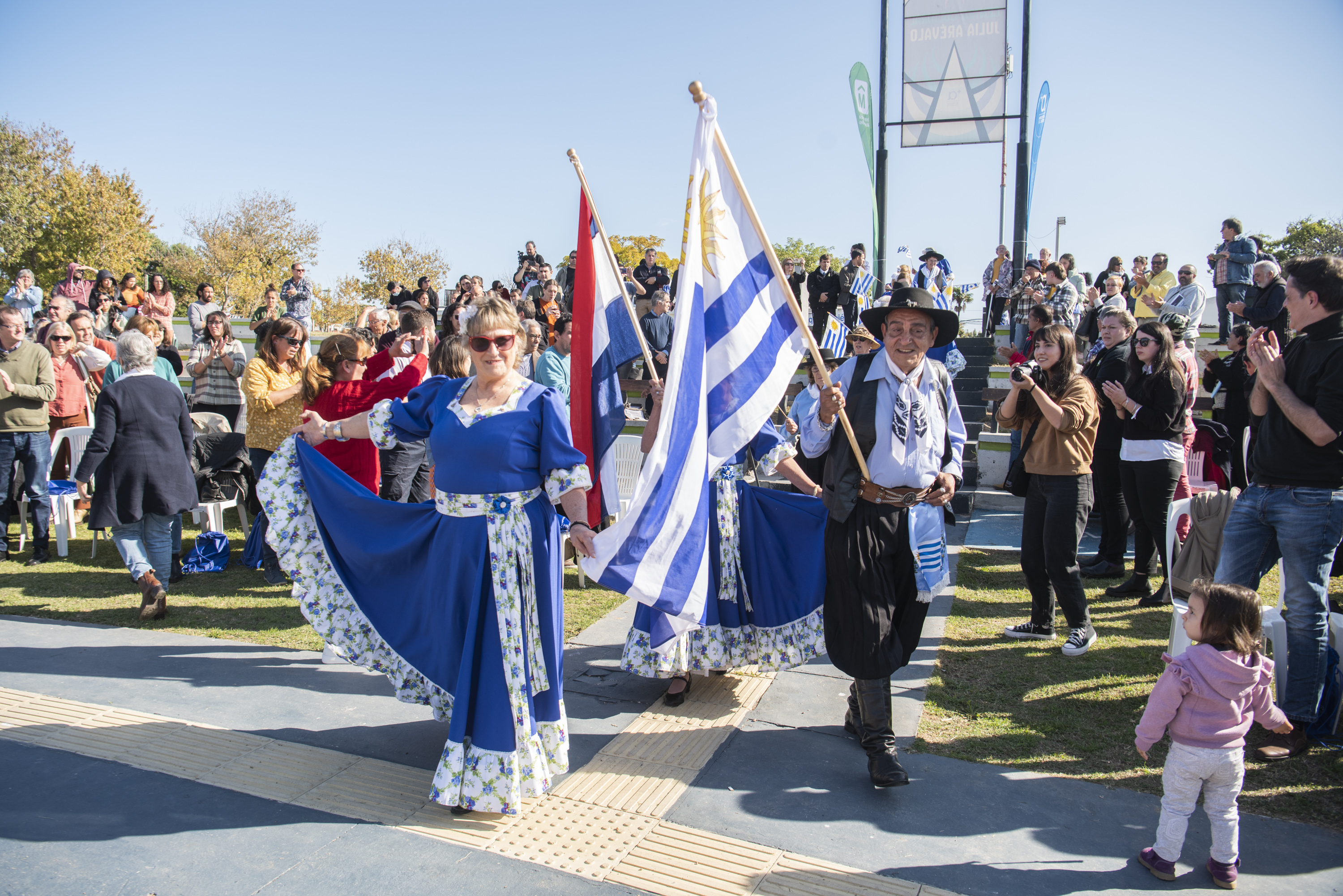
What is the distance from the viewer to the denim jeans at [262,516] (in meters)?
6.38

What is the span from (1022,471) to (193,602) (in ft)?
20.0

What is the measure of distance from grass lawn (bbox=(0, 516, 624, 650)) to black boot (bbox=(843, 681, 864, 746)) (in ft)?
7.18

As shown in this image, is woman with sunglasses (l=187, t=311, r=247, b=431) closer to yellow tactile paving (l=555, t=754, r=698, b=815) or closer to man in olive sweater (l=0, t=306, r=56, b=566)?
man in olive sweater (l=0, t=306, r=56, b=566)

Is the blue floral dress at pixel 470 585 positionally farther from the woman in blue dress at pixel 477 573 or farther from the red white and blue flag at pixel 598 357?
the red white and blue flag at pixel 598 357

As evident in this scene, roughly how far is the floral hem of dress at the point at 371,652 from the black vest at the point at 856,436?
1.48 m

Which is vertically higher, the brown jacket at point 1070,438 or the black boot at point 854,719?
the brown jacket at point 1070,438

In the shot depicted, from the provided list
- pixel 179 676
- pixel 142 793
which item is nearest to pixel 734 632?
pixel 142 793

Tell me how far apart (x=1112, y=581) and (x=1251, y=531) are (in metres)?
3.05

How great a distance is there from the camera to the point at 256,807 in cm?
345

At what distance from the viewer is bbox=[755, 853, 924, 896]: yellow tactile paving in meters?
2.93

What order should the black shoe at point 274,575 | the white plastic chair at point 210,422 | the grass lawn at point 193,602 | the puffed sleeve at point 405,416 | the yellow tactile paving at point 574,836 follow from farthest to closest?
the white plastic chair at point 210,422, the black shoe at point 274,575, the grass lawn at point 193,602, the puffed sleeve at point 405,416, the yellow tactile paving at point 574,836

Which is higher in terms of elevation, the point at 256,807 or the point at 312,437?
the point at 312,437

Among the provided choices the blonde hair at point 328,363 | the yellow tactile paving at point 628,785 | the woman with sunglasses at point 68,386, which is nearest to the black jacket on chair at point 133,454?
the blonde hair at point 328,363

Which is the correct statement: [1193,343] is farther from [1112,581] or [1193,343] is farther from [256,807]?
[256,807]
